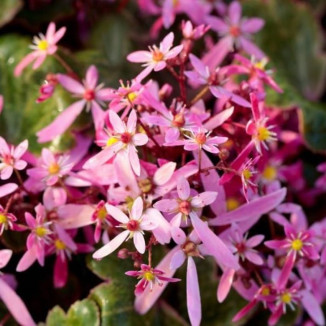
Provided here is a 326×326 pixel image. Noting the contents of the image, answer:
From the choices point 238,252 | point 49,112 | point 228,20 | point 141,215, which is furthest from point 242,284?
point 228,20

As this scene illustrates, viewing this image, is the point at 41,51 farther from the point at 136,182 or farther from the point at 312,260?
the point at 312,260

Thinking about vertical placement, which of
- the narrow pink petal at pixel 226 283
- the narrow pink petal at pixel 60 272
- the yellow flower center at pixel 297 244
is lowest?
the narrow pink petal at pixel 60 272

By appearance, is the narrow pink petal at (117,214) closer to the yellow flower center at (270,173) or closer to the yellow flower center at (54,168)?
the yellow flower center at (54,168)

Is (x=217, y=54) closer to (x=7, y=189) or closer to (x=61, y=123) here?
(x=61, y=123)

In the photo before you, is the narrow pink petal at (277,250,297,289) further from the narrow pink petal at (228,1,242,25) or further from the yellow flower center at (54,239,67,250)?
the narrow pink petal at (228,1,242,25)

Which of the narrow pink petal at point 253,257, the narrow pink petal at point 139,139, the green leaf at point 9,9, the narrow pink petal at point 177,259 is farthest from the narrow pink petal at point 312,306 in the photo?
the green leaf at point 9,9

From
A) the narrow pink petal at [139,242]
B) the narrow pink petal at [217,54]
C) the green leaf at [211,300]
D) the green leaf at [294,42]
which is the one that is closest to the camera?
the narrow pink petal at [139,242]

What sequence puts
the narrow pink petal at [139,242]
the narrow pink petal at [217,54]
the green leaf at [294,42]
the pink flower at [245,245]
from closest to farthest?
1. the narrow pink petal at [139,242]
2. the pink flower at [245,245]
3. the narrow pink petal at [217,54]
4. the green leaf at [294,42]
